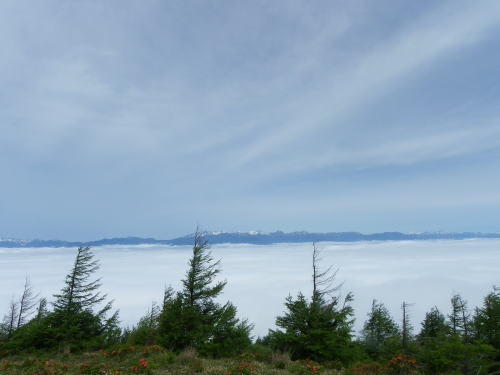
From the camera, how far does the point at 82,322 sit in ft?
82.4

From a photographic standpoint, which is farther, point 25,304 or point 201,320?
point 25,304

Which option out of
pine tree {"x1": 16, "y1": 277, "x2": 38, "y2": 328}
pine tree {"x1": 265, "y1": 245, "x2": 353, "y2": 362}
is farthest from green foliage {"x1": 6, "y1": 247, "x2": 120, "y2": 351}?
pine tree {"x1": 265, "y1": 245, "x2": 353, "y2": 362}

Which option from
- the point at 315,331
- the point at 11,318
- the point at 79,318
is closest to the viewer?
the point at 315,331

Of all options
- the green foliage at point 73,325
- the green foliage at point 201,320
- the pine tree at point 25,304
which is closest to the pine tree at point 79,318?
the green foliage at point 73,325

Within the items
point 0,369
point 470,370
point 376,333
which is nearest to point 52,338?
point 0,369

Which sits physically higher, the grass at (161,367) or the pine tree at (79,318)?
the grass at (161,367)

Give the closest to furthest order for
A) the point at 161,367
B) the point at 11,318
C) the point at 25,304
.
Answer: the point at 161,367 < the point at 25,304 < the point at 11,318

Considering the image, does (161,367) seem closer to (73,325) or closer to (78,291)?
(73,325)

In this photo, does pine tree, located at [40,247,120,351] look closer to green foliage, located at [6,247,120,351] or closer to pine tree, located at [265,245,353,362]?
green foliage, located at [6,247,120,351]

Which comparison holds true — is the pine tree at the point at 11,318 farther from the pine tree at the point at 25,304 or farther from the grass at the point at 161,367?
the grass at the point at 161,367

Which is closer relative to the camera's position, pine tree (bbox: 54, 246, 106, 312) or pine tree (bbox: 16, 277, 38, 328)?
pine tree (bbox: 54, 246, 106, 312)

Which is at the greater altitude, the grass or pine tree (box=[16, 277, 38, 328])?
the grass

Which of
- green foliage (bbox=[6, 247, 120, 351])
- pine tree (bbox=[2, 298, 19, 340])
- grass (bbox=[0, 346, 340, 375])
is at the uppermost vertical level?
grass (bbox=[0, 346, 340, 375])

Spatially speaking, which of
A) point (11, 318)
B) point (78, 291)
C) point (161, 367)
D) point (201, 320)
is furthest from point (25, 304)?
point (161, 367)
